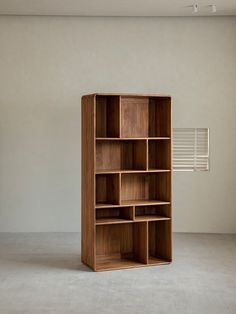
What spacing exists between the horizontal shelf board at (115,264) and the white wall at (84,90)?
179 cm

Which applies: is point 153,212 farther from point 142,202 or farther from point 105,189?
point 105,189

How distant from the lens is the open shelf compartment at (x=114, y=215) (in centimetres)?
562

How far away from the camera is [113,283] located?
4945 millimetres

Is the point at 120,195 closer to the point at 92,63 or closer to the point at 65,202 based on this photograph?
the point at 65,202

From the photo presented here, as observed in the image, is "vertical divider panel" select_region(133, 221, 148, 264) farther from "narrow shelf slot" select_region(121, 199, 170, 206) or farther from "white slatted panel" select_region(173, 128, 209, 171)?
"white slatted panel" select_region(173, 128, 209, 171)

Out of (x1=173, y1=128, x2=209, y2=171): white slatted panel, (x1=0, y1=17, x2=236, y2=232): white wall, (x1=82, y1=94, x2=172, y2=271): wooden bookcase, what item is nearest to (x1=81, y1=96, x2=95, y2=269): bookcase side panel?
(x1=82, y1=94, x2=172, y2=271): wooden bookcase

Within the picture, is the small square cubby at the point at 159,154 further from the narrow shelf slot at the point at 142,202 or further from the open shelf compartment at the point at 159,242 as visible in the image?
the open shelf compartment at the point at 159,242

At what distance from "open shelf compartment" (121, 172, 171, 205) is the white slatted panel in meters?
1.53

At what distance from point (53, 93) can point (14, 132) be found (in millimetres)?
822

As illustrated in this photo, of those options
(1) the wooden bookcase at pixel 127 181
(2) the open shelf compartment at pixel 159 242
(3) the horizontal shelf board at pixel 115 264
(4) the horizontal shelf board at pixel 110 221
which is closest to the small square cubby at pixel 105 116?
(1) the wooden bookcase at pixel 127 181

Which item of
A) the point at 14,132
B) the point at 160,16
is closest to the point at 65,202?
the point at 14,132

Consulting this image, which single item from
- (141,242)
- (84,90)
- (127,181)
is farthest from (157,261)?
(84,90)

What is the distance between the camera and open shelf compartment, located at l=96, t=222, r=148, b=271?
5703 millimetres

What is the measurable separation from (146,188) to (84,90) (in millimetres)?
2141
